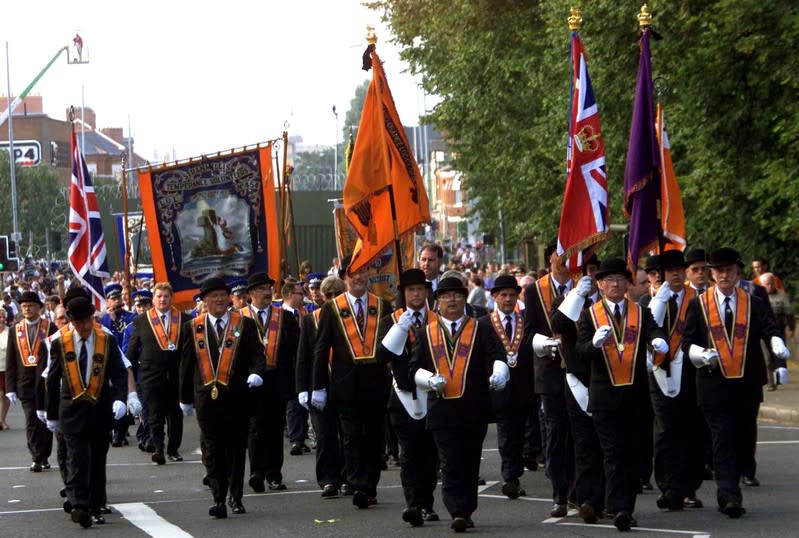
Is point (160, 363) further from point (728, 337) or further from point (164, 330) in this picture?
point (728, 337)

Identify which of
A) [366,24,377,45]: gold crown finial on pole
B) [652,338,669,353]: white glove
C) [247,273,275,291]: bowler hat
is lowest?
[652,338,669,353]: white glove

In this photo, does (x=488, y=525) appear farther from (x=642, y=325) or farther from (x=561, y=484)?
(x=642, y=325)

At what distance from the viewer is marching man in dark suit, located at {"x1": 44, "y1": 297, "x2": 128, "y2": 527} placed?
43.3 feet

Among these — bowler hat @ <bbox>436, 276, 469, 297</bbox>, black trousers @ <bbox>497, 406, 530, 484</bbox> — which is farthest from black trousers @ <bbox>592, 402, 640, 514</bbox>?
black trousers @ <bbox>497, 406, 530, 484</bbox>

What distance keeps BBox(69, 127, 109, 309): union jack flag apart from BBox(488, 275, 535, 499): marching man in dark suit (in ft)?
38.0

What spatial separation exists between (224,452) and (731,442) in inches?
153

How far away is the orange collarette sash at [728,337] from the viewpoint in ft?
41.7

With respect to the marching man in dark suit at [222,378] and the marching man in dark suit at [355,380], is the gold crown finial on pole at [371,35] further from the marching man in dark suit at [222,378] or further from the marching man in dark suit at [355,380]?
the marching man in dark suit at [222,378]

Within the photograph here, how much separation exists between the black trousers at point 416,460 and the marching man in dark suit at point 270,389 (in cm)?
184

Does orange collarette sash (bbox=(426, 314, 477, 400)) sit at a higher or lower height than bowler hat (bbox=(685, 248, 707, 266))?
lower

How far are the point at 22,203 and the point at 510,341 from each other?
273 feet

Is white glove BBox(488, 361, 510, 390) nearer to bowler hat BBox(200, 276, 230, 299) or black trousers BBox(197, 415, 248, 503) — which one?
black trousers BBox(197, 415, 248, 503)

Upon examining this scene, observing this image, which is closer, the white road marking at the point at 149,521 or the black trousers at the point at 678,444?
the white road marking at the point at 149,521

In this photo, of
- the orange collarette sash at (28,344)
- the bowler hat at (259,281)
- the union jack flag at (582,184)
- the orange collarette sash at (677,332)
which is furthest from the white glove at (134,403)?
the orange collarette sash at (28,344)
